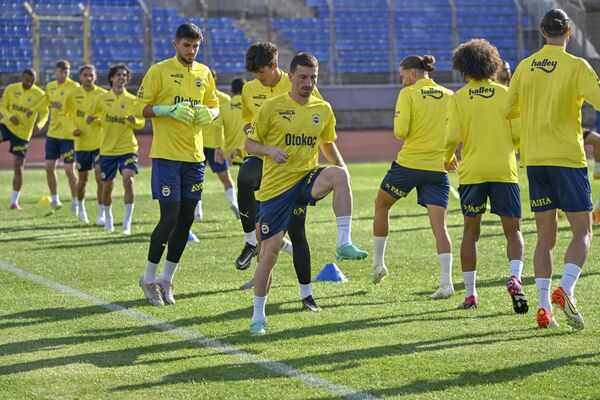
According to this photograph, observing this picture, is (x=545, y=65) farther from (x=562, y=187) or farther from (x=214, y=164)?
(x=214, y=164)

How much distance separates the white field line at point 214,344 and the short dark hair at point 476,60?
284cm

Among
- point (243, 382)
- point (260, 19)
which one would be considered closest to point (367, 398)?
point (243, 382)

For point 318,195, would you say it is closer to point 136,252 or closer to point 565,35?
point 565,35

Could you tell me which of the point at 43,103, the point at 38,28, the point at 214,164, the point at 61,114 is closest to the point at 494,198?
the point at 214,164

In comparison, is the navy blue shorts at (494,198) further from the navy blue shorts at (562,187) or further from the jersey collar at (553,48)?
the jersey collar at (553,48)

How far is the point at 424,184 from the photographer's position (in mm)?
9766

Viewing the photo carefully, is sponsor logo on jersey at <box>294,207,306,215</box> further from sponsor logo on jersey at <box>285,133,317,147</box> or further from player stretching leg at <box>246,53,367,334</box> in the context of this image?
sponsor logo on jersey at <box>285,133,317,147</box>

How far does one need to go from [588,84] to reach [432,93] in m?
2.24

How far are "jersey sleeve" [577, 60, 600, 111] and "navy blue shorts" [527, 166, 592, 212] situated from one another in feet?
1.62

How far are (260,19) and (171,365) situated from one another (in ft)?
109

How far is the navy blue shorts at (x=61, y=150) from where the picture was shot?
18016 millimetres

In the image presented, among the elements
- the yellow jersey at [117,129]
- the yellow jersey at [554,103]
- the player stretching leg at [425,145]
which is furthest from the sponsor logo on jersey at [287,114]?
the yellow jersey at [117,129]

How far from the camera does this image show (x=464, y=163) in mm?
8766

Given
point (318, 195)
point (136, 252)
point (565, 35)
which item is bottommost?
point (136, 252)
